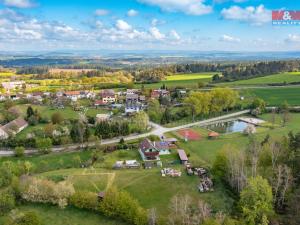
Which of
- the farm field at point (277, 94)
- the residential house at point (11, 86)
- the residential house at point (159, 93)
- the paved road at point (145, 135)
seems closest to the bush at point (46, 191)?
the paved road at point (145, 135)

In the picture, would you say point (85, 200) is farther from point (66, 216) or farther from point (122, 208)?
point (122, 208)

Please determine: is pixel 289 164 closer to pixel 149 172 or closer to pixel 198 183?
pixel 198 183

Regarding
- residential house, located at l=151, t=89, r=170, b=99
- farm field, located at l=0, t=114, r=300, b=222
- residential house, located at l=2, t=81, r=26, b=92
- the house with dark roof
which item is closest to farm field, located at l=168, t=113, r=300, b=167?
farm field, located at l=0, t=114, r=300, b=222

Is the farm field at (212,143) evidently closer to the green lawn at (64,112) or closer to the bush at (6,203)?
the bush at (6,203)

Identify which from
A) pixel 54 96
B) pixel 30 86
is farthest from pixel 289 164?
pixel 30 86

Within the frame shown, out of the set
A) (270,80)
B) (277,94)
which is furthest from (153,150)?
(270,80)
